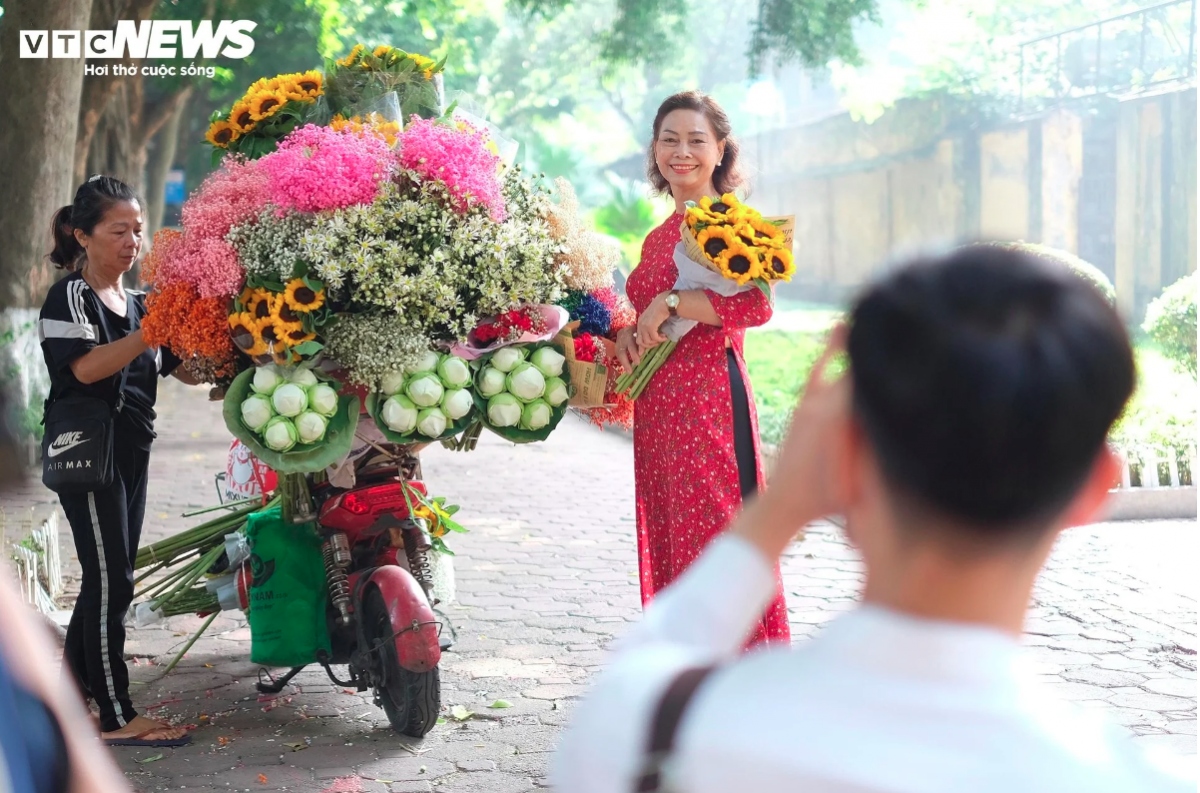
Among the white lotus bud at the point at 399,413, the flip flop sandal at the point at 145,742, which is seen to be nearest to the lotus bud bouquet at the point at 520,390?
the white lotus bud at the point at 399,413

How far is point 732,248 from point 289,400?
135cm

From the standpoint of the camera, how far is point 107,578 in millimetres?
4164

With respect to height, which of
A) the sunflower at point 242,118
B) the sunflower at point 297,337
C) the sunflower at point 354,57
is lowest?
the sunflower at point 297,337

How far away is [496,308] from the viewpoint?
3760mm

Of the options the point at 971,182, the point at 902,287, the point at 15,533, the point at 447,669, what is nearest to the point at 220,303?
the point at 447,669

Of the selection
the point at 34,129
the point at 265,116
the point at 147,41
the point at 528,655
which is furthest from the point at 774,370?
the point at 265,116

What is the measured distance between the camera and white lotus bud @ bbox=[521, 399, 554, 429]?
12.5ft

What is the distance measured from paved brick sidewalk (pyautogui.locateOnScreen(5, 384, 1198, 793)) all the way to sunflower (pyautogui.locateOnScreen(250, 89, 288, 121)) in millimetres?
1703

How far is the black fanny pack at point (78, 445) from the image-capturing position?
3.96 meters

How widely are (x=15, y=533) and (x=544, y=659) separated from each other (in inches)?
153

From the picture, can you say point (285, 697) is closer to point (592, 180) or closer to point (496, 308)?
point (496, 308)

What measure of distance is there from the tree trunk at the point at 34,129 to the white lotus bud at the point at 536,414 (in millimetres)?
6802

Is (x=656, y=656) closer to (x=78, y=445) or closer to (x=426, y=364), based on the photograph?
(x=426, y=364)

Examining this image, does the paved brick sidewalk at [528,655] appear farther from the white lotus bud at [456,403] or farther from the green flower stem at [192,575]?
the white lotus bud at [456,403]
